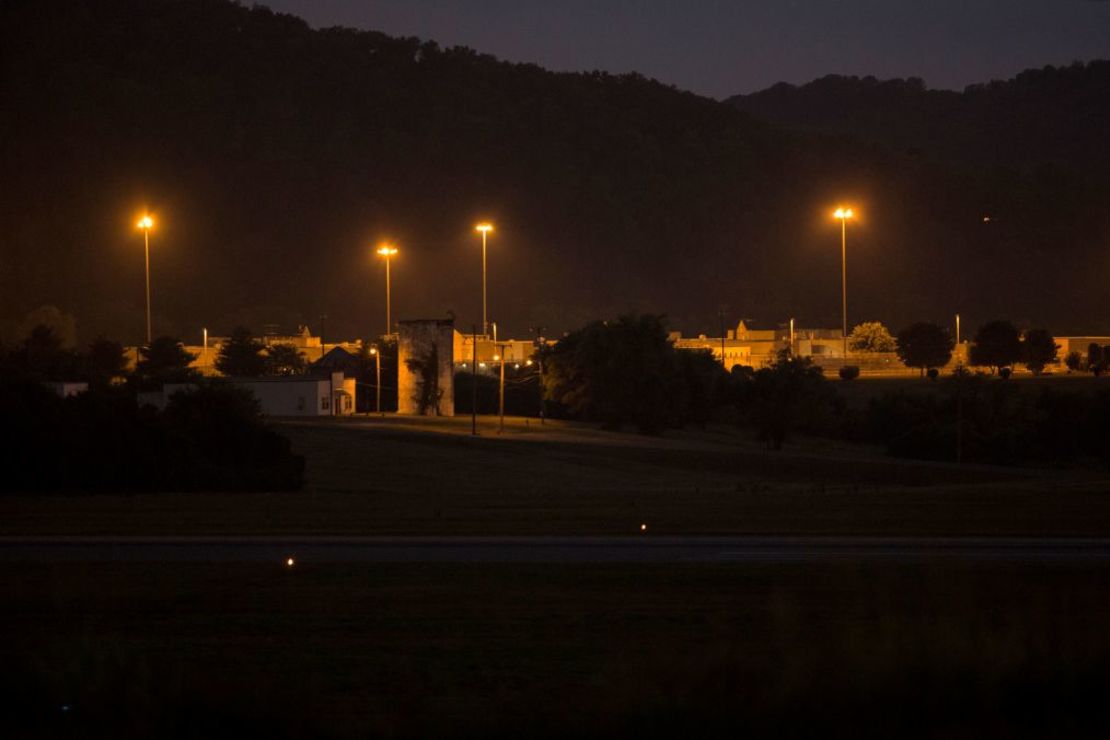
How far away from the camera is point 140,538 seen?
2127 centimetres

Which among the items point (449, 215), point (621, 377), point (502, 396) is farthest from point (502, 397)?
point (449, 215)

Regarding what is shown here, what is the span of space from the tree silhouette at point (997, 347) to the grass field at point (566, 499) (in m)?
36.5

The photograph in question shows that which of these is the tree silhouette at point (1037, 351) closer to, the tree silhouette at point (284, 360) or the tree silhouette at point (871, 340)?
the tree silhouette at point (871, 340)

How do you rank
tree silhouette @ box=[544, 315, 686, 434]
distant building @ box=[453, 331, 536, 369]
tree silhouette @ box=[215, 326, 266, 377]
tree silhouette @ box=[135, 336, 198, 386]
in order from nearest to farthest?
tree silhouette @ box=[544, 315, 686, 434] < tree silhouette @ box=[135, 336, 198, 386] < tree silhouette @ box=[215, 326, 266, 377] < distant building @ box=[453, 331, 536, 369]

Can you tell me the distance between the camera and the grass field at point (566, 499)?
75.9 feet

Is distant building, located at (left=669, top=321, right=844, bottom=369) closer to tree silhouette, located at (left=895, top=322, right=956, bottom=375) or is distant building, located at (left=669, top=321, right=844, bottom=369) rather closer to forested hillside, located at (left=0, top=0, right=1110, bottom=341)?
tree silhouette, located at (left=895, top=322, right=956, bottom=375)

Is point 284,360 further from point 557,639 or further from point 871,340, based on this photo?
point 557,639

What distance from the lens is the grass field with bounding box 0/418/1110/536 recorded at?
75.9 feet

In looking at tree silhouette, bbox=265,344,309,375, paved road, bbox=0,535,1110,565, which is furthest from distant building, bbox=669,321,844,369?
paved road, bbox=0,535,1110,565

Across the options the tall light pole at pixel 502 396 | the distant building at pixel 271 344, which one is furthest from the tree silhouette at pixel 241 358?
the tall light pole at pixel 502 396

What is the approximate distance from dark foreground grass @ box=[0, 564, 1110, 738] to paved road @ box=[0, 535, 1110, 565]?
3.68 ft

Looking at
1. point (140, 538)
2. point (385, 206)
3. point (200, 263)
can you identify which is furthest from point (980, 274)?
point (140, 538)

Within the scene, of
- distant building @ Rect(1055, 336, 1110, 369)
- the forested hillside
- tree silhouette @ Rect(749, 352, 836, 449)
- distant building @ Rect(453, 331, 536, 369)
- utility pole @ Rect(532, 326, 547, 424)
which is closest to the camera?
tree silhouette @ Rect(749, 352, 836, 449)

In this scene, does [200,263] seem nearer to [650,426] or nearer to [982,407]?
[650,426]
